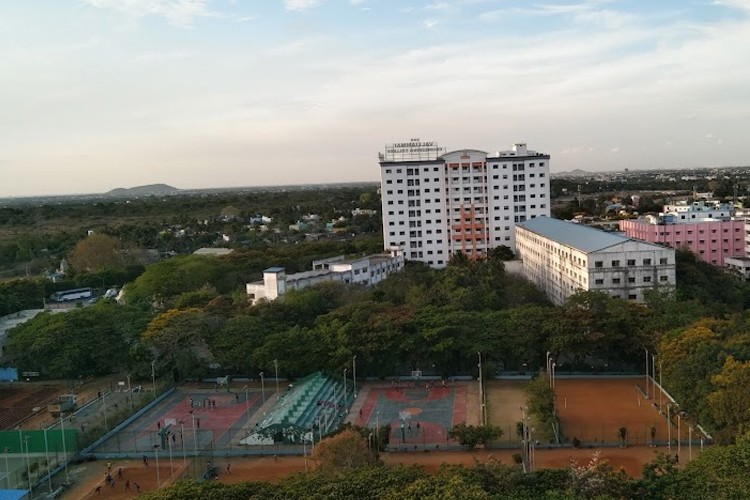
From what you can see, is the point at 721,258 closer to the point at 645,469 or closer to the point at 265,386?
the point at 265,386

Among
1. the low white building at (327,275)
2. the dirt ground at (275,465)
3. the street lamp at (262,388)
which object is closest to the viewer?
the dirt ground at (275,465)

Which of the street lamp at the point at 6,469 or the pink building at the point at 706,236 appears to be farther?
the pink building at the point at 706,236

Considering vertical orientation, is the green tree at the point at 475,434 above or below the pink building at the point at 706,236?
below

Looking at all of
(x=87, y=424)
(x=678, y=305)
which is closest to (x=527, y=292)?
(x=678, y=305)

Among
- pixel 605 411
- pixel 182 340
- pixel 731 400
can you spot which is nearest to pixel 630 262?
pixel 605 411

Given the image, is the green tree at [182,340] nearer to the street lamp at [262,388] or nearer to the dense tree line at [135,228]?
the street lamp at [262,388]

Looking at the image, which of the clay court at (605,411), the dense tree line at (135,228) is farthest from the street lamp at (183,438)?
the dense tree line at (135,228)

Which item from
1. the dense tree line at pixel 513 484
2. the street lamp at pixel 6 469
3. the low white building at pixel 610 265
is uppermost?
the low white building at pixel 610 265

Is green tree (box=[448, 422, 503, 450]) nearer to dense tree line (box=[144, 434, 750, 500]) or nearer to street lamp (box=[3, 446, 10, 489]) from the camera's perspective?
dense tree line (box=[144, 434, 750, 500])
